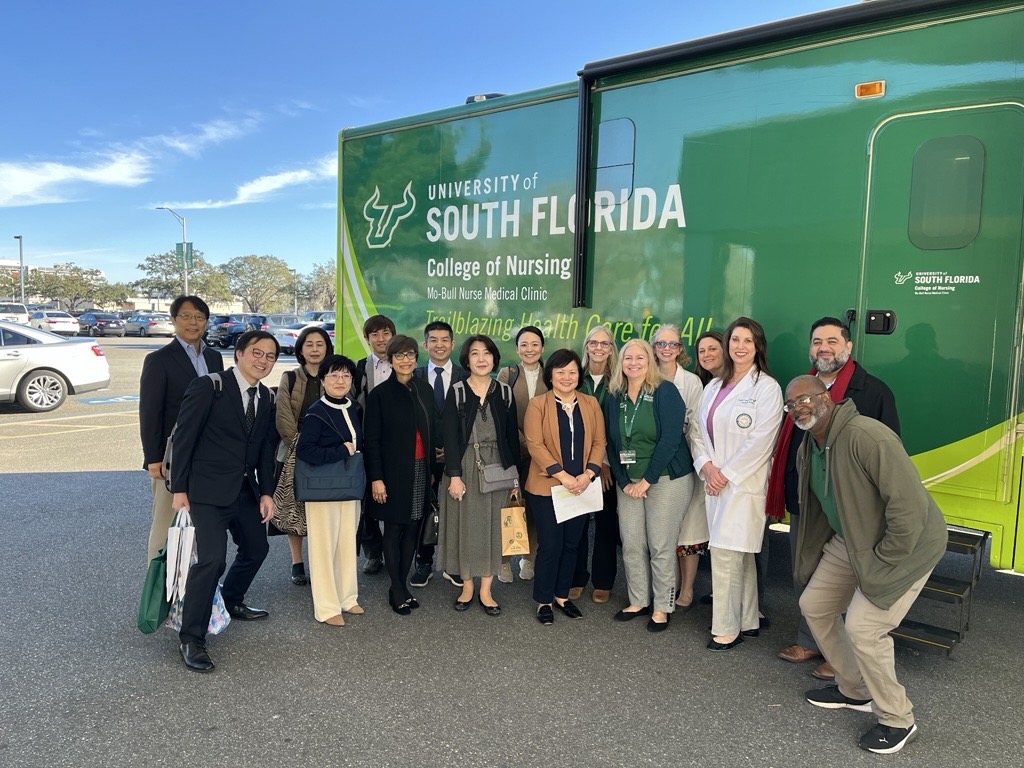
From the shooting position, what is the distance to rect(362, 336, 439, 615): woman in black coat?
431cm

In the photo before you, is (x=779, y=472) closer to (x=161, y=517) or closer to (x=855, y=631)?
(x=855, y=631)

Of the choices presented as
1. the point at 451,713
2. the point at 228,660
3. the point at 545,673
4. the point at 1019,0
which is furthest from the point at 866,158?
the point at 228,660

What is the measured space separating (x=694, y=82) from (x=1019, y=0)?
1.54 meters

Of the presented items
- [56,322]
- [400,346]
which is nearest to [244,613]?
[400,346]

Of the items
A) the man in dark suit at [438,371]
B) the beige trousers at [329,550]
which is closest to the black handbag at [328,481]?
the beige trousers at [329,550]

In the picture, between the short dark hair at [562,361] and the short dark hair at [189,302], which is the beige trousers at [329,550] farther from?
the short dark hair at [562,361]

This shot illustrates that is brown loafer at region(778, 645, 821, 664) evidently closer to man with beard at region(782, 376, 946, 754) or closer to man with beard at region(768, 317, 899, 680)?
man with beard at region(768, 317, 899, 680)

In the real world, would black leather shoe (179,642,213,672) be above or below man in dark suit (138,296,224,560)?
below

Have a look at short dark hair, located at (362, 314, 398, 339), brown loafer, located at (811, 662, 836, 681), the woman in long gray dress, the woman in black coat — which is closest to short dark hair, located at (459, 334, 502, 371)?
the woman in long gray dress

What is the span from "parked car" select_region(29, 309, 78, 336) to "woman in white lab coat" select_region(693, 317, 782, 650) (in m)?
38.4

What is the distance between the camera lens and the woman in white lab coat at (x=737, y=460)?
149 inches

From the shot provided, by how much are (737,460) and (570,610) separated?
4.42 feet

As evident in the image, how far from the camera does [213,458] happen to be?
366 centimetres

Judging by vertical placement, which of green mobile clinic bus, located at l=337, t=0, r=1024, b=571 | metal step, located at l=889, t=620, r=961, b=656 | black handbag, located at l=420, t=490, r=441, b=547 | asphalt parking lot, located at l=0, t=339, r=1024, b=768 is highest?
green mobile clinic bus, located at l=337, t=0, r=1024, b=571
